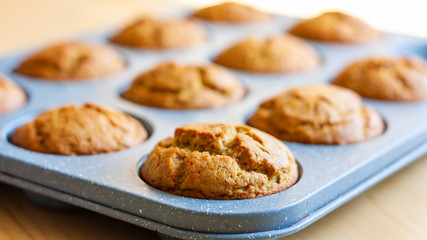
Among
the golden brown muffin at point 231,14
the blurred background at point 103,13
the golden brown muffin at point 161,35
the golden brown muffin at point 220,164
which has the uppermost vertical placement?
the golden brown muffin at point 220,164

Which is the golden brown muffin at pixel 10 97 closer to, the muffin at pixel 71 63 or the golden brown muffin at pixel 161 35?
the muffin at pixel 71 63

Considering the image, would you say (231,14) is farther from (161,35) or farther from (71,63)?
(71,63)

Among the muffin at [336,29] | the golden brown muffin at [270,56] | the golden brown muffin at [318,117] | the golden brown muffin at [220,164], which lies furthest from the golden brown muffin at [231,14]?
the golden brown muffin at [220,164]

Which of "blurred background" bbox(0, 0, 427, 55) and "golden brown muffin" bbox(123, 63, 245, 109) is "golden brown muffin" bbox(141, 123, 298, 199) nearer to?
"golden brown muffin" bbox(123, 63, 245, 109)

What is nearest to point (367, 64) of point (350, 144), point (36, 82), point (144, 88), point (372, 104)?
point (372, 104)

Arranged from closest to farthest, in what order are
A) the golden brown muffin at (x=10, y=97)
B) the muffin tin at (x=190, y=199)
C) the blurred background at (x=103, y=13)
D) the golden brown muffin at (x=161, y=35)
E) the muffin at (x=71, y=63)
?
the muffin tin at (x=190, y=199) → the golden brown muffin at (x=10, y=97) → the muffin at (x=71, y=63) → the golden brown muffin at (x=161, y=35) → the blurred background at (x=103, y=13)

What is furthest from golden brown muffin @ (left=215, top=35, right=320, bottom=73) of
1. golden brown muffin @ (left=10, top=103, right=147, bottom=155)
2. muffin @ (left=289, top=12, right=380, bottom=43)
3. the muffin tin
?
golden brown muffin @ (left=10, top=103, right=147, bottom=155)

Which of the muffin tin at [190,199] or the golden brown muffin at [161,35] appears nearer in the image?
the muffin tin at [190,199]

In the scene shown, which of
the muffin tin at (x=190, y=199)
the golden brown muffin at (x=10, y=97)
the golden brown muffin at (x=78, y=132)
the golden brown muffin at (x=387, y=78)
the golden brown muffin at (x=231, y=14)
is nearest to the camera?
the muffin tin at (x=190, y=199)

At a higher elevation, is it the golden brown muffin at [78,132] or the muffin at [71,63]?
the golden brown muffin at [78,132]
